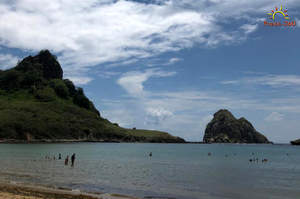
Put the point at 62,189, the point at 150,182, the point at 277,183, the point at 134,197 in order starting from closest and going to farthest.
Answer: the point at 134,197 < the point at 62,189 < the point at 150,182 < the point at 277,183

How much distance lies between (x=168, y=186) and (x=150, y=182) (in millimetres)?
3945

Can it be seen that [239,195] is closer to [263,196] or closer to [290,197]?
[263,196]

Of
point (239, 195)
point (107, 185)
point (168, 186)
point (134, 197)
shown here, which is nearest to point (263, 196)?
point (239, 195)

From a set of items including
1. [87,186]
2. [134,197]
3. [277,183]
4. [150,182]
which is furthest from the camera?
[277,183]

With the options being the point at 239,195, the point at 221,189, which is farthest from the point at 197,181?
the point at 239,195

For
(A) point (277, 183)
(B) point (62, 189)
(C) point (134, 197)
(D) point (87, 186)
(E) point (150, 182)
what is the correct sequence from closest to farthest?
1. (C) point (134, 197)
2. (B) point (62, 189)
3. (D) point (87, 186)
4. (E) point (150, 182)
5. (A) point (277, 183)

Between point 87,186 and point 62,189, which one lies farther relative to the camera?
point 87,186

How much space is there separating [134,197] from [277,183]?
26.5m

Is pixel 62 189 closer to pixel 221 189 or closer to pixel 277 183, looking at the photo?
pixel 221 189

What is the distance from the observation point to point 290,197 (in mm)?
37844

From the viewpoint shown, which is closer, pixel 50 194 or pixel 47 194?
pixel 47 194

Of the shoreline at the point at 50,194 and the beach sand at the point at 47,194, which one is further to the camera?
the shoreline at the point at 50,194

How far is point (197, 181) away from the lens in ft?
161

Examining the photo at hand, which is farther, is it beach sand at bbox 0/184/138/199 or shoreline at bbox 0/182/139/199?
Result: shoreline at bbox 0/182/139/199
